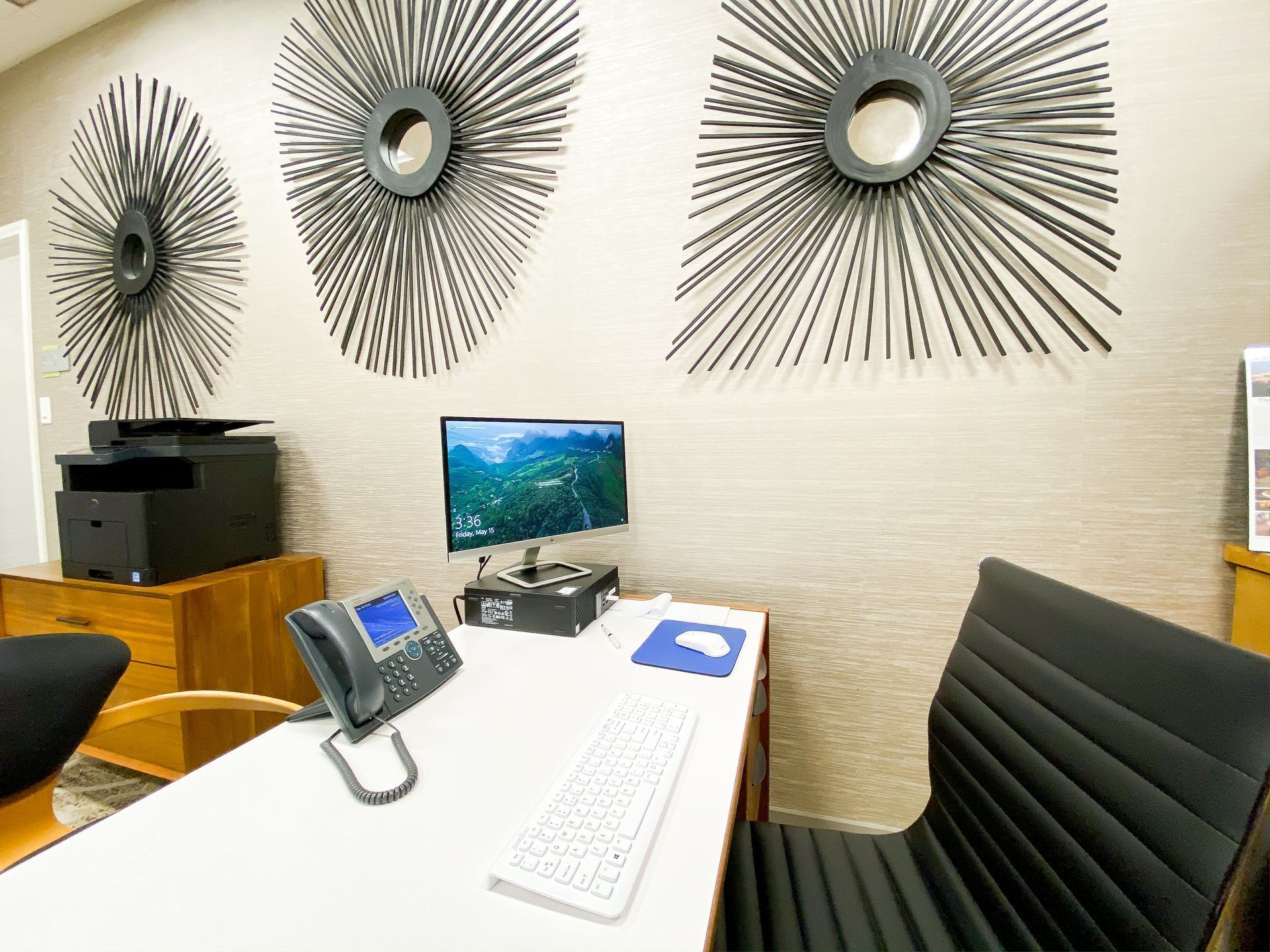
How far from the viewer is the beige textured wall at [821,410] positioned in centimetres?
113

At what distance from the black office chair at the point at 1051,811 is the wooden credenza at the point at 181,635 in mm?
1583

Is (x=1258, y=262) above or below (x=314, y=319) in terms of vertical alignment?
below

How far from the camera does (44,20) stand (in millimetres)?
2111

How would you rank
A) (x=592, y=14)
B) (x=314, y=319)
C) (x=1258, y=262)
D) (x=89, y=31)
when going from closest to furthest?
1. (x=1258, y=262)
2. (x=592, y=14)
3. (x=314, y=319)
4. (x=89, y=31)

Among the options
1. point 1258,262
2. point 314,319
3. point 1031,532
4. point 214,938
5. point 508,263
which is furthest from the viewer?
point 314,319

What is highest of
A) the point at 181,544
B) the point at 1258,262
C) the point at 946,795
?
the point at 1258,262

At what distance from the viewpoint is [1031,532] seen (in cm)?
125

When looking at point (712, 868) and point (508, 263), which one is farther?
point (508, 263)

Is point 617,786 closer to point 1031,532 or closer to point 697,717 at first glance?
point 697,717

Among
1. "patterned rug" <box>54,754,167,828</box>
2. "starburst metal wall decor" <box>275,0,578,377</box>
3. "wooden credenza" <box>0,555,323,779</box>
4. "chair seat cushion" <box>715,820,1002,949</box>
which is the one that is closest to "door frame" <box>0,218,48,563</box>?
"wooden credenza" <box>0,555,323,779</box>

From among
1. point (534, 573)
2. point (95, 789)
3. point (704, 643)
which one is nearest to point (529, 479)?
point (534, 573)

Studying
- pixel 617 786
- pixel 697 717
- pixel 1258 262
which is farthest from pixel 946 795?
pixel 1258 262

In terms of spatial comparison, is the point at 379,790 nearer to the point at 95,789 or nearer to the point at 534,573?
the point at 534,573

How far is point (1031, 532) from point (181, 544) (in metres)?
2.40
